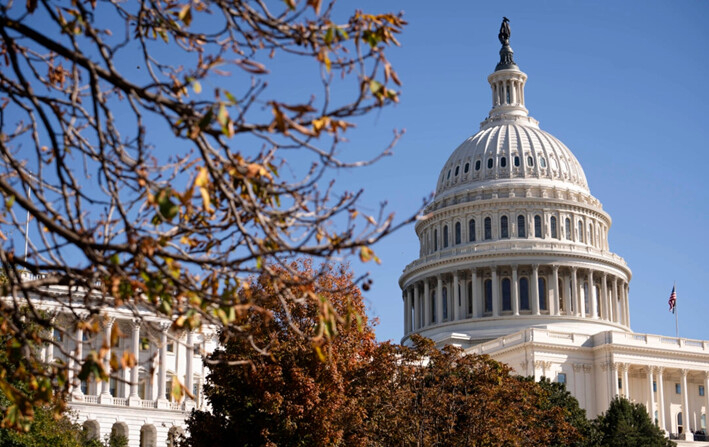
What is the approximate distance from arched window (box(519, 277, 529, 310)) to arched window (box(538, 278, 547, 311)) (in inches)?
60.1

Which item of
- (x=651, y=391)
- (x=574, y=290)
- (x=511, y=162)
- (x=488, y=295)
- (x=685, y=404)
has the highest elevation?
(x=511, y=162)

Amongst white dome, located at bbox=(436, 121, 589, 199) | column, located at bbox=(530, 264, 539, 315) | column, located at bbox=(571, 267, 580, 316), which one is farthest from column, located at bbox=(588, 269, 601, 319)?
white dome, located at bbox=(436, 121, 589, 199)

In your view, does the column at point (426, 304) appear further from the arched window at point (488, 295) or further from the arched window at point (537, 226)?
the arched window at point (537, 226)

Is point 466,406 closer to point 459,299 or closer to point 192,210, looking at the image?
point 192,210

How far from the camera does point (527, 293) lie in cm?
14300

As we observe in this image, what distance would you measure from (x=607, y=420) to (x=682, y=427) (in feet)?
96.2

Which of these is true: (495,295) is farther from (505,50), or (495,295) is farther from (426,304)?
(505,50)

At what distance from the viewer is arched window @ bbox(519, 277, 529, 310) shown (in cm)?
14250

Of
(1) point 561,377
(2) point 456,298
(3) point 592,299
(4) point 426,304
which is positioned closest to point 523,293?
(2) point 456,298

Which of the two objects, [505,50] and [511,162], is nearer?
[511,162]

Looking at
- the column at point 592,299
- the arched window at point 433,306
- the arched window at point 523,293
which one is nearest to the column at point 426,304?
the arched window at point 433,306

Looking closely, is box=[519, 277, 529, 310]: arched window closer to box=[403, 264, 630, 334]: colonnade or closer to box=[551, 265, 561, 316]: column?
box=[403, 264, 630, 334]: colonnade

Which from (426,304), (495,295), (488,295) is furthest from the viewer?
(426,304)

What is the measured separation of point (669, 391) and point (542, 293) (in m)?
24.7
